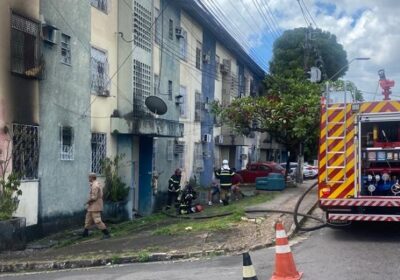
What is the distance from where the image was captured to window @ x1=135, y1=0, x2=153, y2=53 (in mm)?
18422

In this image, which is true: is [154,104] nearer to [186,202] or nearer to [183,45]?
[186,202]

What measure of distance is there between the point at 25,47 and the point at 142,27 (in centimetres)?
629

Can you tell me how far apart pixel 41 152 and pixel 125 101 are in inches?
187

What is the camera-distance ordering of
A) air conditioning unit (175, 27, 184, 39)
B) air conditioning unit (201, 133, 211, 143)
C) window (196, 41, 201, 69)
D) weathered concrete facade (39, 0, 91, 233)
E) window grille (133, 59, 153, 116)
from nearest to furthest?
weathered concrete facade (39, 0, 91, 233) → window grille (133, 59, 153, 116) → air conditioning unit (175, 27, 184, 39) → window (196, 41, 201, 69) → air conditioning unit (201, 133, 211, 143)

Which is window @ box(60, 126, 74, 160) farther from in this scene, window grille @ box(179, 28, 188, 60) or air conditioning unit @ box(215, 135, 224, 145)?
air conditioning unit @ box(215, 135, 224, 145)

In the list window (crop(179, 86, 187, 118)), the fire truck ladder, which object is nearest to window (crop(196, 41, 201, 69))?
window (crop(179, 86, 187, 118))

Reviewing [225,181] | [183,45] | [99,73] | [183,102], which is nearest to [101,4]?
[99,73]

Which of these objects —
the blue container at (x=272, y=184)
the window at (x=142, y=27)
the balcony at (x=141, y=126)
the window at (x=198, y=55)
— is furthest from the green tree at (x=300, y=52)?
the balcony at (x=141, y=126)

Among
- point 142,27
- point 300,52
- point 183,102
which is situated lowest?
point 183,102

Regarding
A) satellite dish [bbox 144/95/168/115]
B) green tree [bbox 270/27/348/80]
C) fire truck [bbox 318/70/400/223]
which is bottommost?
fire truck [bbox 318/70/400/223]

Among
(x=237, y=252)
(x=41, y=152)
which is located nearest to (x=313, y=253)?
(x=237, y=252)

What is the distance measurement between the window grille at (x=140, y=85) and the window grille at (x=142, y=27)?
26.8 inches

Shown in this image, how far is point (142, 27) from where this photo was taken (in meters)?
18.9

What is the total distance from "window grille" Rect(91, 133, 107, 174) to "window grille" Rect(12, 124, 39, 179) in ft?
10.1
